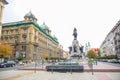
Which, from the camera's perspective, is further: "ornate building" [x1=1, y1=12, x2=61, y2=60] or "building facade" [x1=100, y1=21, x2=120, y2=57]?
"building facade" [x1=100, y1=21, x2=120, y2=57]

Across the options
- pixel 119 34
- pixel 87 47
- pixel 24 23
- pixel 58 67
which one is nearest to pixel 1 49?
pixel 24 23

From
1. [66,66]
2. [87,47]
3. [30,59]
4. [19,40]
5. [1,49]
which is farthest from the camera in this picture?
[87,47]

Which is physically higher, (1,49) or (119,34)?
(119,34)

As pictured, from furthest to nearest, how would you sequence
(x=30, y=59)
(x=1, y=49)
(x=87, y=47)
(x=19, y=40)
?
1. (x=87, y=47)
2. (x=19, y=40)
3. (x=30, y=59)
4. (x=1, y=49)

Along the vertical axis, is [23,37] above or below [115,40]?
above

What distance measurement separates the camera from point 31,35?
228ft

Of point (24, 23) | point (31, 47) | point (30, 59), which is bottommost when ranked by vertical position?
point (30, 59)

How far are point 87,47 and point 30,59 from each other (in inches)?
3941

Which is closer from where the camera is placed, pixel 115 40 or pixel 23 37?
pixel 23 37

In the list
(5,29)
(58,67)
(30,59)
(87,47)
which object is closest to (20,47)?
(30,59)

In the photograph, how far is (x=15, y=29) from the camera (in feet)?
240

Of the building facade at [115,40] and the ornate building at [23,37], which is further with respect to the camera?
the building facade at [115,40]

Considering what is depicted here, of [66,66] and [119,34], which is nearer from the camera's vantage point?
[66,66]

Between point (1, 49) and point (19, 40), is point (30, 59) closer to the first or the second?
point (19, 40)
